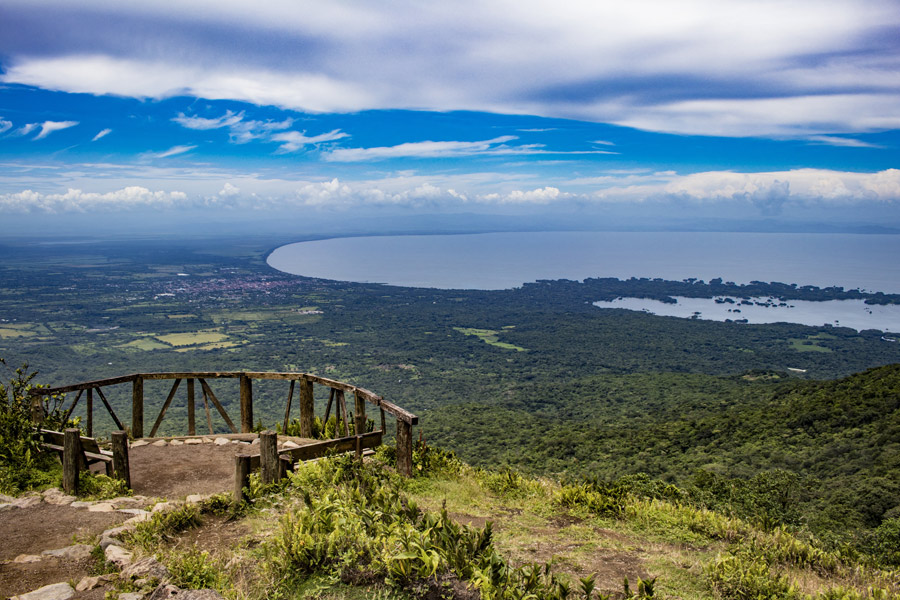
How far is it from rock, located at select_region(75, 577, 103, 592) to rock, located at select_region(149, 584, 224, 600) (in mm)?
538

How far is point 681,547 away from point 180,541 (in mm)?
5056

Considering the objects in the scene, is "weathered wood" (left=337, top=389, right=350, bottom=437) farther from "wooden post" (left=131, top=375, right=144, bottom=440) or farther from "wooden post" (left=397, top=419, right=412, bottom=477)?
"wooden post" (left=131, top=375, right=144, bottom=440)

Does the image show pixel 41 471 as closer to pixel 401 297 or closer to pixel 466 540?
pixel 466 540

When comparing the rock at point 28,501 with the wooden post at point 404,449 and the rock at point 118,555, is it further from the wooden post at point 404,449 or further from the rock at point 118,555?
the wooden post at point 404,449

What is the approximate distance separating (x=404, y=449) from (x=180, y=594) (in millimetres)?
3451

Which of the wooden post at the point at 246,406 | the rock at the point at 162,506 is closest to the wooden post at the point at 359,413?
the wooden post at the point at 246,406

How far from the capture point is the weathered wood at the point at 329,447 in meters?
6.53

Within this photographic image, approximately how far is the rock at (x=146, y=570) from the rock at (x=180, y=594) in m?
0.15

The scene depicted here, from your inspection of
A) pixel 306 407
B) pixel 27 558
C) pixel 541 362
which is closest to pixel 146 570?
pixel 27 558

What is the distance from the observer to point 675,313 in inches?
4444

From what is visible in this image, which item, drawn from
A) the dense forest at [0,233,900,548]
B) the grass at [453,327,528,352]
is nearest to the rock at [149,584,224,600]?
the dense forest at [0,233,900,548]

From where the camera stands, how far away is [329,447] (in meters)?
6.80

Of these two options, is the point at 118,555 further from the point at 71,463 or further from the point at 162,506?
the point at 71,463

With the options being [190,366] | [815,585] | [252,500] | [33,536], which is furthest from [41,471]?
[190,366]
